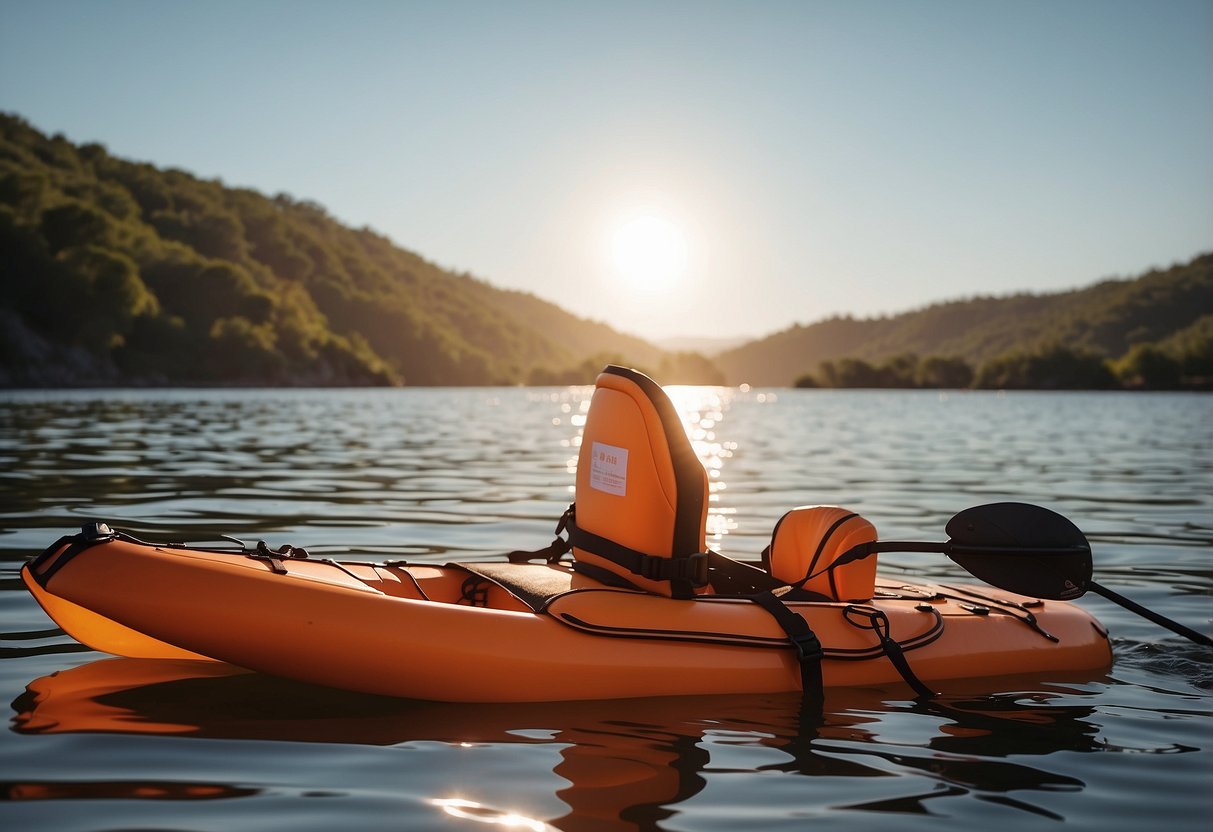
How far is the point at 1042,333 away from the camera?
14725 centimetres

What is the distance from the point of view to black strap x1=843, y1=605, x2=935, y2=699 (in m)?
4.23

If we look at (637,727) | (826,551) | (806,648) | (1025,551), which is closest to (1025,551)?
(1025,551)

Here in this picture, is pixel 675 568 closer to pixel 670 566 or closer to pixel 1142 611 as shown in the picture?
pixel 670 566

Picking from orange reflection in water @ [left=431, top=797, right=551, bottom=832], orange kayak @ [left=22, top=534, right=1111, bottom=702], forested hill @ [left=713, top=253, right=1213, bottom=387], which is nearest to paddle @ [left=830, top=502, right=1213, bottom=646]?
orange kayak @ [left=22, top=534, right=1111, bottom=702]

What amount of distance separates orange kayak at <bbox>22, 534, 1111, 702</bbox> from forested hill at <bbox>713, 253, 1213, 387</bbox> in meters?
110

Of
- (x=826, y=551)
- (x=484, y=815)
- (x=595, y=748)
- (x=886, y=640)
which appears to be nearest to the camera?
(x=484, y=815)

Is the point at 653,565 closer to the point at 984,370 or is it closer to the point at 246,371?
the point at 246,371

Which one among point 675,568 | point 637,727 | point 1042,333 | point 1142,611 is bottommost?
point 637,727

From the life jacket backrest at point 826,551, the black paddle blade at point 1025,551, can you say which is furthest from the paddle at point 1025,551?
the life jacket backrest at point 826,551

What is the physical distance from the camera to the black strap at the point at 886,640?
4.23m

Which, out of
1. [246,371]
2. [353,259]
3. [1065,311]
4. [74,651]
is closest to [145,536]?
[74,651]

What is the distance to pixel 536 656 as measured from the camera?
387 centimetres

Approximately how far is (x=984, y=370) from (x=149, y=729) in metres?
123

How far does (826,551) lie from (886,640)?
1.86 ft
